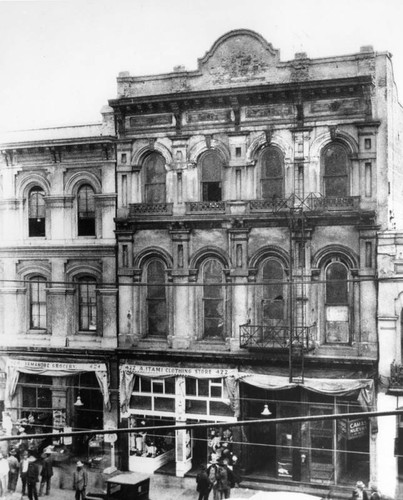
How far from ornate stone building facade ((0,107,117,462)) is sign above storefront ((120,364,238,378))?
0.85 metres

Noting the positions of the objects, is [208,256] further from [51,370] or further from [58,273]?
[51,370]

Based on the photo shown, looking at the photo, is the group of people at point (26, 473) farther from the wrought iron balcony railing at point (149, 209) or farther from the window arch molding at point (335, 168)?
the window arch molding at point (335, 168)

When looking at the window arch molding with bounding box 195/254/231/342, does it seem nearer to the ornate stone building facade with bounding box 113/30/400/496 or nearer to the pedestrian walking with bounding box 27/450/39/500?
the ornate stone building facade with bounding box 113/30/400/496

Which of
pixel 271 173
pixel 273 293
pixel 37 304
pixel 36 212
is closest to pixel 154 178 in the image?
pixel 271 173

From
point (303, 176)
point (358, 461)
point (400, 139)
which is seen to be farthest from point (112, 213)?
point (358, 461)

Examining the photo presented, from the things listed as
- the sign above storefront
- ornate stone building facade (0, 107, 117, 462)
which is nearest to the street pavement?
ornate stone building facade (0, 107, 117, 462)

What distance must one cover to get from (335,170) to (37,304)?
9.62 m

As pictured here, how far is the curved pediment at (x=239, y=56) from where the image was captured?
628 inches

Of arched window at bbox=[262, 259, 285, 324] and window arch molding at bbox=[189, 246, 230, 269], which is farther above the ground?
window arch molding at bbox=[189, 246, 230, 269]

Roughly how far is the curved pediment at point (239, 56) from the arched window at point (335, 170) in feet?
9.14

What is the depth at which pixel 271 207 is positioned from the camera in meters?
16.1

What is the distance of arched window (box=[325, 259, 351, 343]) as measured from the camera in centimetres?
1580

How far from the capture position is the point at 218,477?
15.1 metres

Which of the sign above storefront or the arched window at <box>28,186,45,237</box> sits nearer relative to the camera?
the sign above storefront
